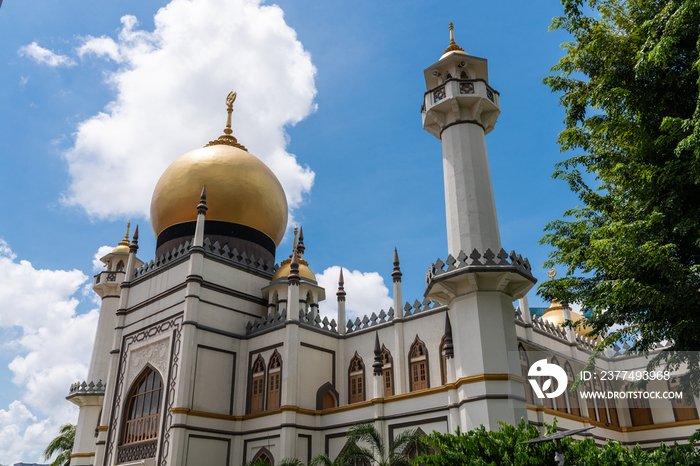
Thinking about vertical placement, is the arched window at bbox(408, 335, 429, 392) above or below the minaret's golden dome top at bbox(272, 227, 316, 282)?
below

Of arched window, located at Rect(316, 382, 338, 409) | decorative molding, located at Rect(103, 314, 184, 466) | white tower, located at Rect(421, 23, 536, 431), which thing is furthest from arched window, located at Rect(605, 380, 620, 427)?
decorative molding, located at Rect(103, 314, 184, 466)

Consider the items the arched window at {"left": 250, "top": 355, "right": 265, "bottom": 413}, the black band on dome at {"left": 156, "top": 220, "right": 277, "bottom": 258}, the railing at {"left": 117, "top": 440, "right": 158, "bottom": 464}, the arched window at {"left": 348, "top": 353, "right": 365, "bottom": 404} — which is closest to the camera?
the railing at {"left": 117, "top": 440, "right": 158, "bottom": 464}

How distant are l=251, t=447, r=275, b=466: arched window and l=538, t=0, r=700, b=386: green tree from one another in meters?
10.3

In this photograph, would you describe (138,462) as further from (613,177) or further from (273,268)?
(613,177)

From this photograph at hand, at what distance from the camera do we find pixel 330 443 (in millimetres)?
17922

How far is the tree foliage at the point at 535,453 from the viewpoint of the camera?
8320mm

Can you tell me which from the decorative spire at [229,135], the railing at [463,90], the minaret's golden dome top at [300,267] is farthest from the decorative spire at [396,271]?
the decorative spire at [229,135]

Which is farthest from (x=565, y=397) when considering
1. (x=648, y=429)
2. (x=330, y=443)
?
(x=330, y=443)

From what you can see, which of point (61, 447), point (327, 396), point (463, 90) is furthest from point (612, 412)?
point (61, 447)

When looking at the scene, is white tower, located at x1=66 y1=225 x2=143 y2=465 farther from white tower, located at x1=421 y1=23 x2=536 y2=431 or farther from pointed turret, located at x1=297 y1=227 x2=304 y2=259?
white tower, located at x1=421 y1=23 x2=536 y2=431

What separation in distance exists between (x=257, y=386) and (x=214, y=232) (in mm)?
6615

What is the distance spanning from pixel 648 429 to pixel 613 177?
15082mm

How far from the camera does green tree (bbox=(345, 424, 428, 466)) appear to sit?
14774 millimetres

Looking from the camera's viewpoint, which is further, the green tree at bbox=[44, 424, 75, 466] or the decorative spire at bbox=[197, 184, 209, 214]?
the green tree at bbox=[44, 424, 75, 466]
